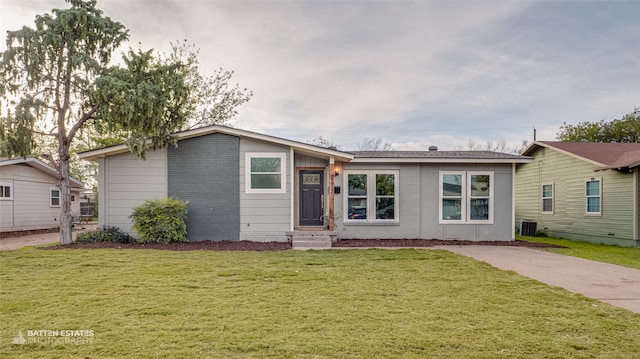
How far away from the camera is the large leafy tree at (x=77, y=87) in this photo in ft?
29.5

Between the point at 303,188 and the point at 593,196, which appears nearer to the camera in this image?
the point at 303,188

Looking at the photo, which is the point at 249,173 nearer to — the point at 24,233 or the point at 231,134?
the point at 231,134

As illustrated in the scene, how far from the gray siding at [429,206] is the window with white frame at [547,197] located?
5.05 metres

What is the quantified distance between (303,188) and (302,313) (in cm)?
769

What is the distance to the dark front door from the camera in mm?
11500

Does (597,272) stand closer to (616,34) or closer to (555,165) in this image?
(555,165)

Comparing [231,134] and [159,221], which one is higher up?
[231,134]

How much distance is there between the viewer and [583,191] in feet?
43.5

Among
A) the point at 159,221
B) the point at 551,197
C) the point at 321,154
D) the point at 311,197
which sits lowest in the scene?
the point at 159,221

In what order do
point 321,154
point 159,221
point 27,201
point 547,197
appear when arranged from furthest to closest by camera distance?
point 27,201 → point 547,197 → point 321,154 → point 159,221

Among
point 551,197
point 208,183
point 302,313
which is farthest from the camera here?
point 551,197

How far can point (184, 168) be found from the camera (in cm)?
1059

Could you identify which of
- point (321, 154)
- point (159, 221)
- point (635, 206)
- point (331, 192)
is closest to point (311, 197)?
point (331, 192)

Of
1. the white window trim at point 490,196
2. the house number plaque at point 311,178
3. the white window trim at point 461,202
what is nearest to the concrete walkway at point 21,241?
the house number plaque at point 311,178
